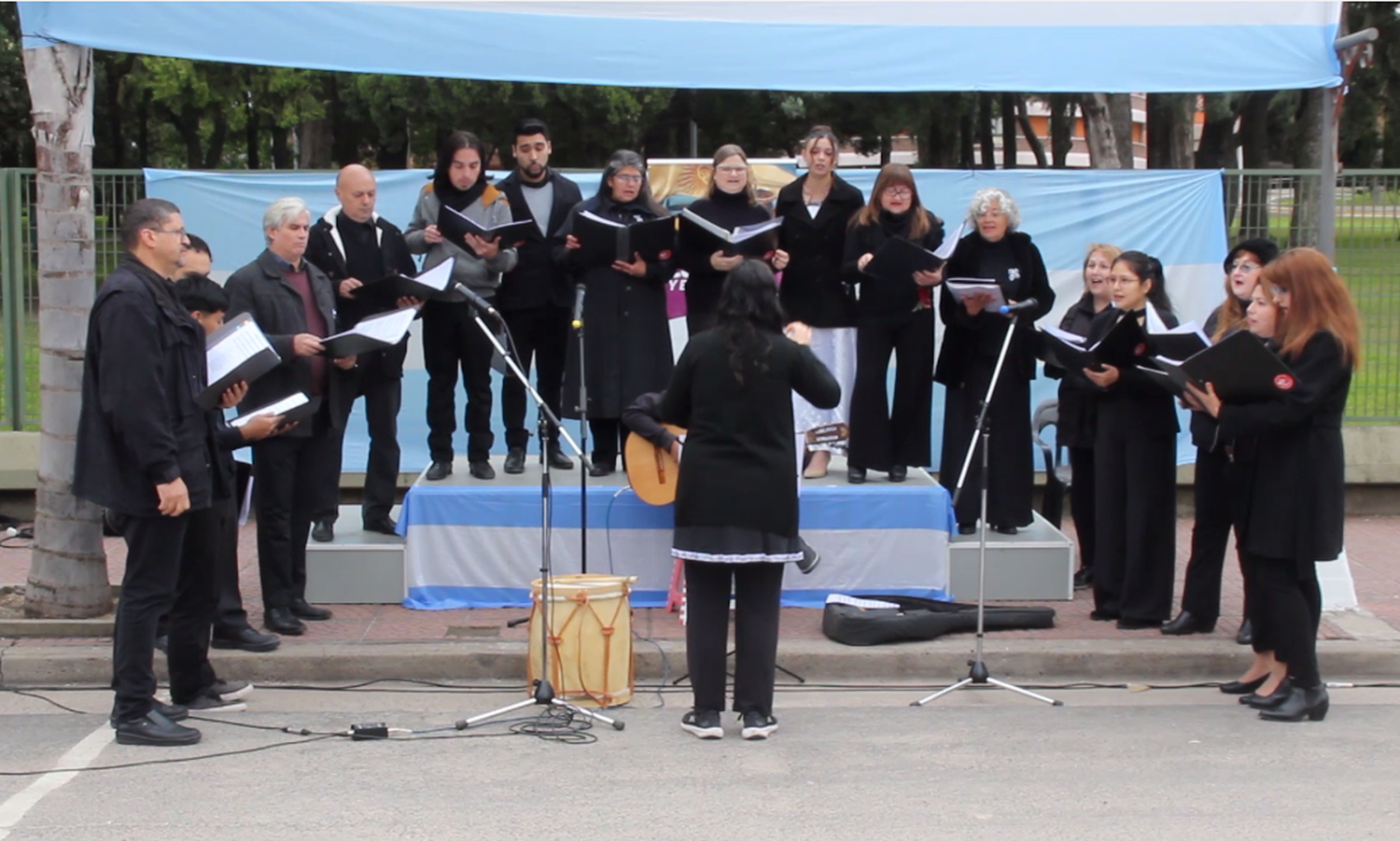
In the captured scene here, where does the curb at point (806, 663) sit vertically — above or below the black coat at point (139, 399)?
below

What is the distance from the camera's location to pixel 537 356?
8.18 m

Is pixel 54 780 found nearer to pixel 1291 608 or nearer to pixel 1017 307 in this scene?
pixel 1017 307

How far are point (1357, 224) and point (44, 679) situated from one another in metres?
8.36

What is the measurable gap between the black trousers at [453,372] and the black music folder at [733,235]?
4.02ft

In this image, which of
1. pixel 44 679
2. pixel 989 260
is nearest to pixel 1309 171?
pixel 989 260

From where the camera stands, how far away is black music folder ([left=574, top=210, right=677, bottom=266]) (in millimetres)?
7352

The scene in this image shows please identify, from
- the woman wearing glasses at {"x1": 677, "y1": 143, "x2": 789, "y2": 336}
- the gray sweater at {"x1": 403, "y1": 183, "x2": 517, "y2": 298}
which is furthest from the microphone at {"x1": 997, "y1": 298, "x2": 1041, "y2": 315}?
the gray sweater at {"x1": 403, "y1": 183, "x2": 517, "y2": 298}

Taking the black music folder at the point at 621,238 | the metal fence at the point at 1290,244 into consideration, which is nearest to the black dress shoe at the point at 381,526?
Result: the black music folder at the point at 621,238

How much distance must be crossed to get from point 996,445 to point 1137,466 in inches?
36.4

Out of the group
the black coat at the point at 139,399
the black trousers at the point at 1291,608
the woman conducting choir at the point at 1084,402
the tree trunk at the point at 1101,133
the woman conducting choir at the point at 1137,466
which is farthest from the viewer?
the tree trunk at the point at 1101,133

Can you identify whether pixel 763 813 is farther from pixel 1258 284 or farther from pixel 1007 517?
pixel 1007 517

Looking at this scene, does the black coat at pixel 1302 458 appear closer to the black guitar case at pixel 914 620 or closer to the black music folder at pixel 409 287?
the black guitar case at pixel 914 620

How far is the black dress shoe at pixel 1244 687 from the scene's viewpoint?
6449 mm

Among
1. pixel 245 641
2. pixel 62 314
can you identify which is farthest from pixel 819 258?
pixel 62 314
